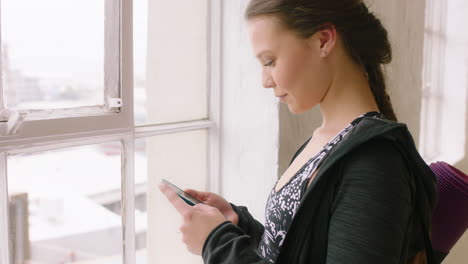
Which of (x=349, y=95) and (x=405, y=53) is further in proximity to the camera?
(x=405, y=53)

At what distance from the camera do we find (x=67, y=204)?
3.20ft

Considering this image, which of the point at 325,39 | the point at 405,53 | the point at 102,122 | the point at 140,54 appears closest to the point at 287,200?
the point at 325,39

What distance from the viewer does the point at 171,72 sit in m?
1.23

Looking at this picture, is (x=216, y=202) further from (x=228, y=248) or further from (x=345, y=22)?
(x=345, y=22)

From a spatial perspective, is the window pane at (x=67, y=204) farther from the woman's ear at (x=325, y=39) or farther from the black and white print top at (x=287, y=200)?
the woman's ear at (x=325, y=39)

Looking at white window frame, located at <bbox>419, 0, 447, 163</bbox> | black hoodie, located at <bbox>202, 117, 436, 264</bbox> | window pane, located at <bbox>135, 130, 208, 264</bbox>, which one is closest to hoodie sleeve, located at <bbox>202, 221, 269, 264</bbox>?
black hoodie, located at <bbox>202, 117, 436, 264</bbox>

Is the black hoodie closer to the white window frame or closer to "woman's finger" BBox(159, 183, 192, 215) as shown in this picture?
"woman's finger" BBox(159, 183, 192, 215)

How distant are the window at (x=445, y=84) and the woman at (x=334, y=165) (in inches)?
92.1

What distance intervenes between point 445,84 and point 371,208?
274cm

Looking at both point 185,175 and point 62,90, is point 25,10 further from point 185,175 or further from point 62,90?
point 185,175

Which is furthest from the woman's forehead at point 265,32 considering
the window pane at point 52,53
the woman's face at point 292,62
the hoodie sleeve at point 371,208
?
the window pane at point 52,53

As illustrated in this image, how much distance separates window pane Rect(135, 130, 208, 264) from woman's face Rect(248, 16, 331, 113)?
1.42ft

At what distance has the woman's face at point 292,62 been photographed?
0.77 meters

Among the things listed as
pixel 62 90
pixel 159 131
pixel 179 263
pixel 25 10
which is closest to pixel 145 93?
pixel 159 131
